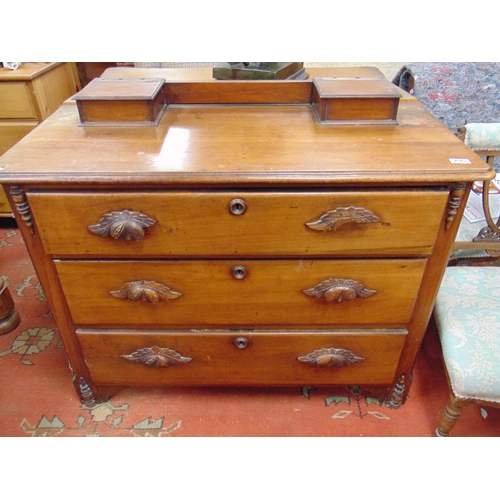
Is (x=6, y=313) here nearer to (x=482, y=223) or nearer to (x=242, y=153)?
(x=242, y=153)

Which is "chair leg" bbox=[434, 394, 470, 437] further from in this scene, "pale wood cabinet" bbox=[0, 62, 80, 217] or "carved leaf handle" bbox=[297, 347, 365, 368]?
"pale wood cabinet" bbox=[0, 62, 80, 217]

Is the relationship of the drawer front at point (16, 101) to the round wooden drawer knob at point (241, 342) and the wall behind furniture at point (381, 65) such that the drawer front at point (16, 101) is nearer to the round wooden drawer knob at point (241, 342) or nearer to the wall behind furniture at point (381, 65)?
the wall behind furniture at point (381, 65)

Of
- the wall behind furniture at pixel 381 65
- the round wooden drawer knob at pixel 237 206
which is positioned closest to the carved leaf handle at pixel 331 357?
the round wooden drawer knob at pixel 237 206

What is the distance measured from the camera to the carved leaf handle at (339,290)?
3.04ft

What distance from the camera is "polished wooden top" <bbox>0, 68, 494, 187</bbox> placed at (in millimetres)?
782

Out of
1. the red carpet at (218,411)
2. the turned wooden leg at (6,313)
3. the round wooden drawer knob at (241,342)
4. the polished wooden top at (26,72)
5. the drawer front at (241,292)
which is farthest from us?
the polished wooden top at (26,72)

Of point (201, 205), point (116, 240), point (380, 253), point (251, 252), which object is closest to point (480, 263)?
point (380, 253)

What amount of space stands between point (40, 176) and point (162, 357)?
547mm

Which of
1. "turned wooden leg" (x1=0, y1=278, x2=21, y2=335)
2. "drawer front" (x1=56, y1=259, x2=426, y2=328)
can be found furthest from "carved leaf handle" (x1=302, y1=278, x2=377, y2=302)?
"turned wooden leg" (x1=0, y1=278, x2=21, y2=335)

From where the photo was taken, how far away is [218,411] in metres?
1.23

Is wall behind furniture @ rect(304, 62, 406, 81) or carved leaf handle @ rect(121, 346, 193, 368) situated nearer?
carved leaf handle @ rect(121, 346, 193, 368)

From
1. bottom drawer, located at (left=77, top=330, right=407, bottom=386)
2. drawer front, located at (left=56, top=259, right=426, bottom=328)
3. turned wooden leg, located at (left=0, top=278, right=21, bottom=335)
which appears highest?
drawer front, located at (left=56, top=259, right=426, bottom=328)

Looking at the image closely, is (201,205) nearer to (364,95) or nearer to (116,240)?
(116,240)

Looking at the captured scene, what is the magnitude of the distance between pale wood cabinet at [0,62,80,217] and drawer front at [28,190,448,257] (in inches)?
42.1
